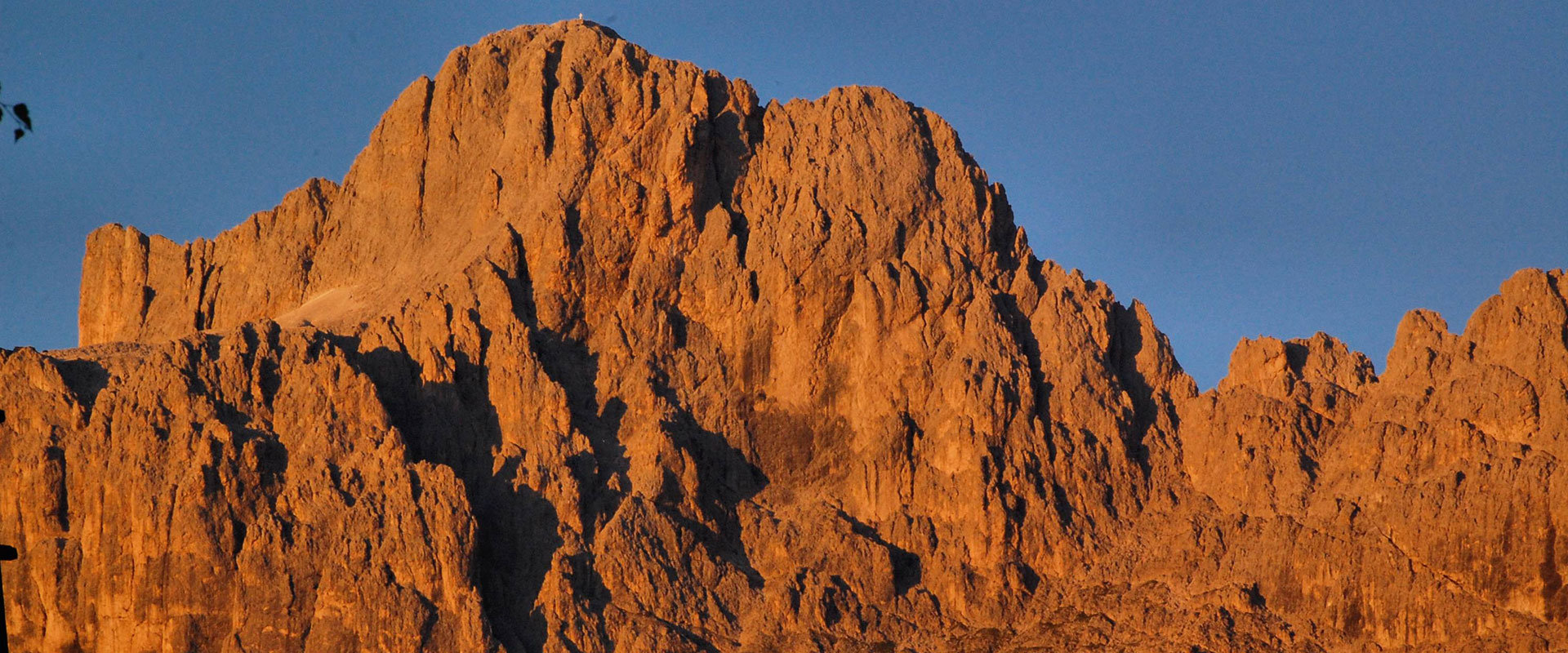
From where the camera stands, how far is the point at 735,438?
109938mm

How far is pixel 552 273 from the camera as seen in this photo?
112m

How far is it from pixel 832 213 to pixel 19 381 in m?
41.0

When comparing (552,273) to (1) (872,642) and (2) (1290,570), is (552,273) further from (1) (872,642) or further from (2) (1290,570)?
(2) (1290,570)

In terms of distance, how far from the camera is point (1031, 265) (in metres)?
118

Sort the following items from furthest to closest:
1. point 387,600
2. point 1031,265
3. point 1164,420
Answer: point 1031,265 < point 1164,420 < point 387,600


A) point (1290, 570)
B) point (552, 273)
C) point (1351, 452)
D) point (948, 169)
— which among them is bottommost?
point (1290, 570)

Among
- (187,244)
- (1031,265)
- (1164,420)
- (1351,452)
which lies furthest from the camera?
(187,244)

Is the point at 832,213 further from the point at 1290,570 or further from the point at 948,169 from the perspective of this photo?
the point at 1290,570

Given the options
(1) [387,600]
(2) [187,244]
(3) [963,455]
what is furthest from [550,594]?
(2) [187,244]

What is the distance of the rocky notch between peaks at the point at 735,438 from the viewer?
97500 millimetres

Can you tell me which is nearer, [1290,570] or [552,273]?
[1290,570]

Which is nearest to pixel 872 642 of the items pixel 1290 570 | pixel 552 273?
pixel 1290 570

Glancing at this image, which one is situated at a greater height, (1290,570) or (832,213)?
(832,213)

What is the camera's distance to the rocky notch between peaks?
320ft
